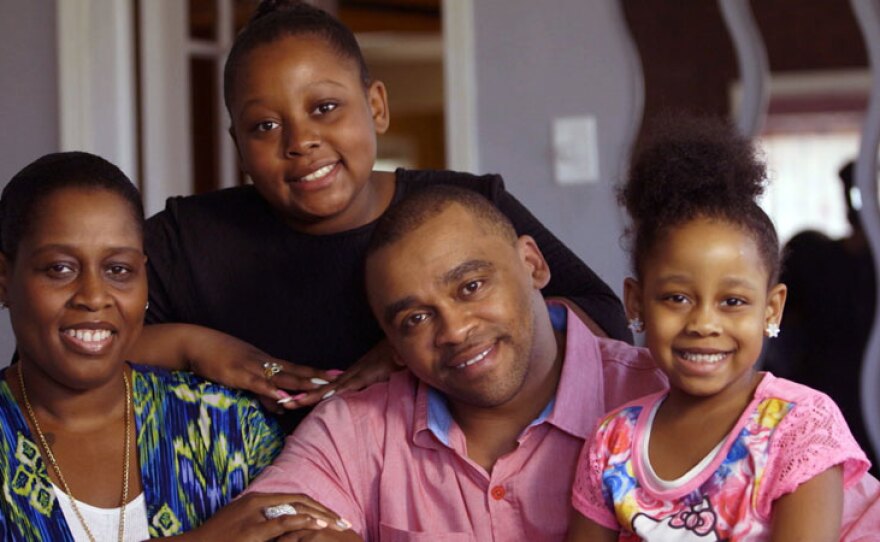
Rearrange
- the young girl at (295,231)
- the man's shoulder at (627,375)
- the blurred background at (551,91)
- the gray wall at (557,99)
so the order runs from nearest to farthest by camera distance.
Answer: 1. the man's shoulder at (627,375)
2. the young girl at (295,231)
3. the blurred background at (551,91)
4. the gray wall at (557,99)

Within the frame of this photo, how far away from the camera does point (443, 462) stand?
157cm

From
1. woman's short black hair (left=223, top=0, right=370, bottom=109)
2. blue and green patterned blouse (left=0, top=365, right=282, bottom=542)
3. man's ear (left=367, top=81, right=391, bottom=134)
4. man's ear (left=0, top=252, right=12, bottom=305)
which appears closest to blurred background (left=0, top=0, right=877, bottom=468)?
man's ear (left=367, top=81, right=391, bottom=134)

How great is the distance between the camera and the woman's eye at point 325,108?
1739 mm

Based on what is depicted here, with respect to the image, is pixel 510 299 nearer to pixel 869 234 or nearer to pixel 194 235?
pixel 194 235

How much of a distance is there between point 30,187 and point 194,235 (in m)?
0.34

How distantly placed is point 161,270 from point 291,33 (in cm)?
40

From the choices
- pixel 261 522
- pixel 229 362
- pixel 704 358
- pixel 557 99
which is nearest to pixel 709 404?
A: pixel 704 358

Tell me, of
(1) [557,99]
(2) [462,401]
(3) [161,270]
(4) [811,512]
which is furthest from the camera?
(1) [557,99]

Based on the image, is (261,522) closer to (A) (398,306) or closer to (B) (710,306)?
(A) (398,306)

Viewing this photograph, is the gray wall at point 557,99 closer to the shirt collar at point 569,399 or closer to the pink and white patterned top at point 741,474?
the shirt collar at point 569,399

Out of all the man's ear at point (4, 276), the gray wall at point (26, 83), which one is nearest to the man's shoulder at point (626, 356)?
the man's ear at point (4, 276)

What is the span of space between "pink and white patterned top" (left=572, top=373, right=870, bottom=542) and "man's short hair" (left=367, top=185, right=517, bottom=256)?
0.34 metres

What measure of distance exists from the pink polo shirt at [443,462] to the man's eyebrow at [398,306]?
0.14 meters

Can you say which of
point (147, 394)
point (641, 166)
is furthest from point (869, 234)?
point (147, 394)
